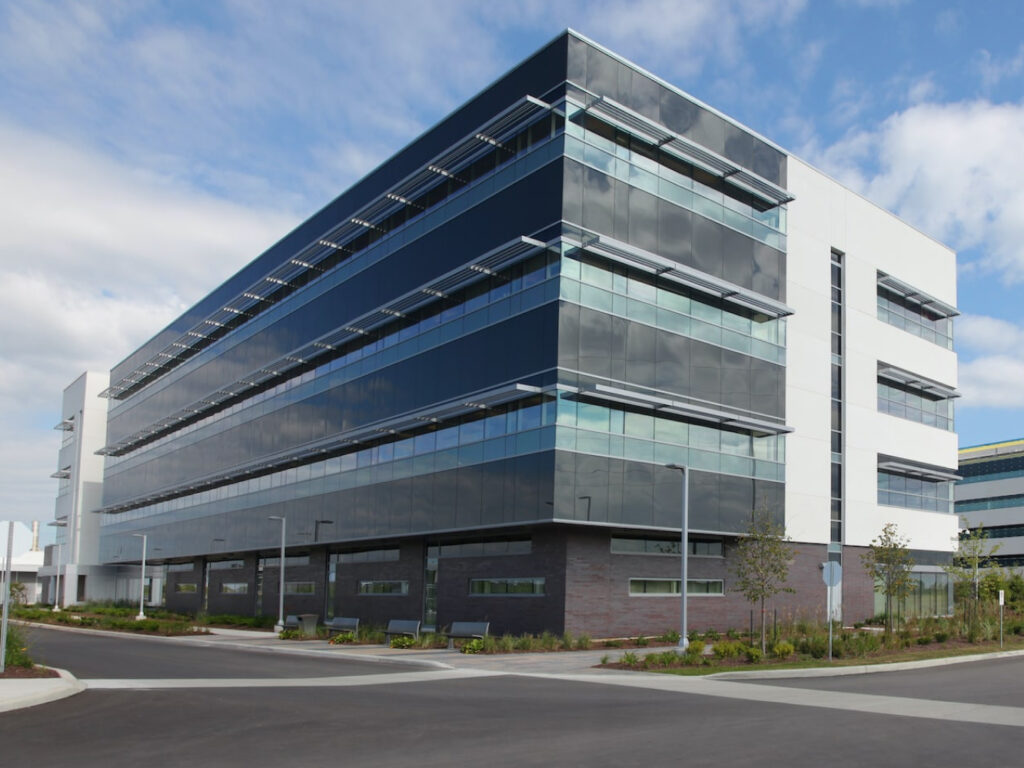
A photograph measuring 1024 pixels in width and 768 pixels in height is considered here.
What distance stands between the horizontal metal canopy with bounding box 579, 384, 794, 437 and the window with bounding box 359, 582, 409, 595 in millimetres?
13615

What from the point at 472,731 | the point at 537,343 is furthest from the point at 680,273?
the point at 472,731

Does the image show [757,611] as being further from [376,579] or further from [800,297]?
[376,579]

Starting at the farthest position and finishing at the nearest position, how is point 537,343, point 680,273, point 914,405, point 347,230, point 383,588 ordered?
point 914,405
point 347,230
point 383,588
point 680,273
point 537,343

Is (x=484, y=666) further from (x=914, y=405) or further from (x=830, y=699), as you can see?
(x=914, y=405)

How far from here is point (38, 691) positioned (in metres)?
17.4

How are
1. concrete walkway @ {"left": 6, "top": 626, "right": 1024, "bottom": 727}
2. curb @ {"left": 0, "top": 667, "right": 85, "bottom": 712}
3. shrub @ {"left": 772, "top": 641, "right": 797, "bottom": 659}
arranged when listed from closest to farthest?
concrete walkway @ {"left": 6, "top": 626, "right": 1024, "bottom": 727} < curb @ {"left": 0, "top": 667, "right": 85, "bottom": 712} < shrub @ {"left": 772, "top": 641, "right": 797, "bottom": 659}

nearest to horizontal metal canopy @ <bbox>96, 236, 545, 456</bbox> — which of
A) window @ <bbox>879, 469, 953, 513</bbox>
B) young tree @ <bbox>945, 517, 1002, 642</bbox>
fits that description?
young tree @ <bbox>945, 517, 1002, 642</bbox>

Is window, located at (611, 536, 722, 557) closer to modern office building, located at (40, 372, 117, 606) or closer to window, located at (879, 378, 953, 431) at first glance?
window, located at (879, 378, 953, 431)

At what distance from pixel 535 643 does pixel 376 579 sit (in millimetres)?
14624

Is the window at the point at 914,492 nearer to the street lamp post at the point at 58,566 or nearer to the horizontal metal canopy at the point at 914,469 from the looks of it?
the horizontal metal canopy at the point at 914,469

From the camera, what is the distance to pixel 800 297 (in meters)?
41.4

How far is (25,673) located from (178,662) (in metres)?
6.82

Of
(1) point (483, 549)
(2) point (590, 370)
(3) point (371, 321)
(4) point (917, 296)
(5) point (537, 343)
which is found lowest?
(1) point (483, 549)

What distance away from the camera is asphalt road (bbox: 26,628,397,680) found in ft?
77.0
